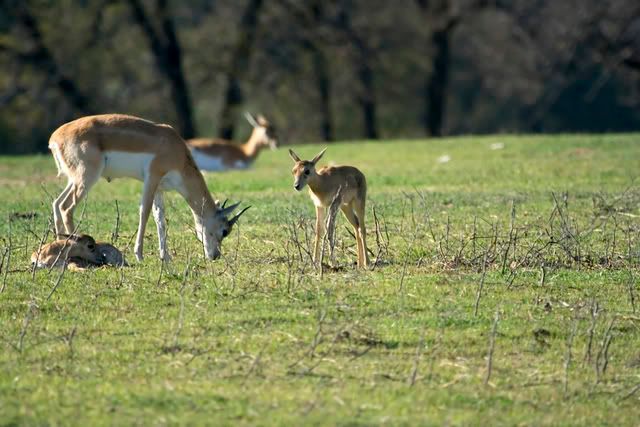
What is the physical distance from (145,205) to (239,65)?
71.6 ft

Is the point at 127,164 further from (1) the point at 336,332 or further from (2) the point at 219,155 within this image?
(2) the point at 219,155

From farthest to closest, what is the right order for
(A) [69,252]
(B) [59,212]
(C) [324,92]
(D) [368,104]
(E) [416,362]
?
1. (C) [324,92]
2. (D) [368,104]
3. (B) [59,212]
4. (A) [69,252]
5. (E) [416,362]

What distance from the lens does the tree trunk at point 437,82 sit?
113 ft

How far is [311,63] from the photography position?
37.0 m

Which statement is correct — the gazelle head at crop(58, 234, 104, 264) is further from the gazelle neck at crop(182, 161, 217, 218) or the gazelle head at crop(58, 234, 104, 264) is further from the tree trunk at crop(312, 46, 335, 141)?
the tree trunk at crop(312, 46, 335, 141)

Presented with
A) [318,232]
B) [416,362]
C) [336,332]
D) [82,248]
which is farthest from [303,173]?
[416,362]

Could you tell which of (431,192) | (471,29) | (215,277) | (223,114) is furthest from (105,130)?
(471,29)

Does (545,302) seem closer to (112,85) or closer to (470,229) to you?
(470,229)

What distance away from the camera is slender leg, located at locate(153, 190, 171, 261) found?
35.1ft

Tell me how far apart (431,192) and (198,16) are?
72.1ft

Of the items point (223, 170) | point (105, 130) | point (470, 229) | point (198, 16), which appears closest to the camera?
point (105, 130)

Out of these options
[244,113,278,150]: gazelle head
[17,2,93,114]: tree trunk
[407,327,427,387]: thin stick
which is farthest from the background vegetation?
[407,327,427,387]: thin stick

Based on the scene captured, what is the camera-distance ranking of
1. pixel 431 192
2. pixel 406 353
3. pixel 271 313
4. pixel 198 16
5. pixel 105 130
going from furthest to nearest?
pixel 198 16
pixel 431 192
pixel 105 130
pixel 271 313
pixel 406 353

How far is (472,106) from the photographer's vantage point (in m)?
44.1
